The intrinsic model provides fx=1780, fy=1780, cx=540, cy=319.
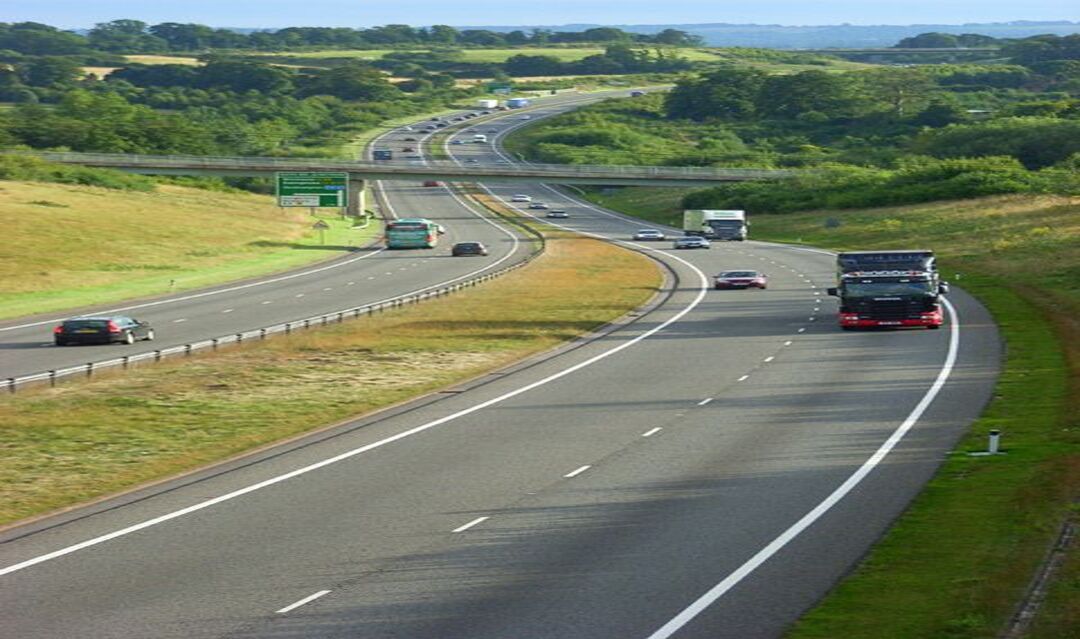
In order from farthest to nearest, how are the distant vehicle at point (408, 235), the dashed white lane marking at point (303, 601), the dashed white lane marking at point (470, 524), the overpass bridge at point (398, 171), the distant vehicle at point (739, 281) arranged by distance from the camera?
the overpass bridge at point (398, 171), the distant vehicle at point (408, 235), the distant vehicle at point (739, 281), the dashed white lane marking at point (470, 524), the dashed white lane marking at point (303, 601)

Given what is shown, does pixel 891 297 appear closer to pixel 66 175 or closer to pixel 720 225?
pixel 720 225

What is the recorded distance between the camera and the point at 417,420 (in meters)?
41.3

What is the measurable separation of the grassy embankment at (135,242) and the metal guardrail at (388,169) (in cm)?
296

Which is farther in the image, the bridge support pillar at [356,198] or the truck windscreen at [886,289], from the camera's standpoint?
the bridge support pillar at [356,198]

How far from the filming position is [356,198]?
150500 millimetres

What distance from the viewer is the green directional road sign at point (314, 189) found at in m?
129

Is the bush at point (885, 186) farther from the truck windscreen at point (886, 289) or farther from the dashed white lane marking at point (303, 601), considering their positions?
the dashed white lane marking at point (303, 601)

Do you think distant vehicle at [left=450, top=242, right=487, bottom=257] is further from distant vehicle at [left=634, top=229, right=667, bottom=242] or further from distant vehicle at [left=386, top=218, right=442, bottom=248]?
distant vehicle at [left=634, top=229, right=667, bottom=242]

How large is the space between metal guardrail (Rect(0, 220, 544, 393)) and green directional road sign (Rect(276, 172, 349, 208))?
3984 cm

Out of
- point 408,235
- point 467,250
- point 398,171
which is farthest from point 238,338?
point 398,171

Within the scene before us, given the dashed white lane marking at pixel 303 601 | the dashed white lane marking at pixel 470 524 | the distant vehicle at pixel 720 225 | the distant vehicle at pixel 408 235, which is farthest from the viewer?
the distant vehicle at pixel 720 225

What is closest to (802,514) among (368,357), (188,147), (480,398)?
(480,398)

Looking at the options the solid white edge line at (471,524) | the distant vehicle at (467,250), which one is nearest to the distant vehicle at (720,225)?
the distant vehicle at (467,250)

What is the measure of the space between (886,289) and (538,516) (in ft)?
113
